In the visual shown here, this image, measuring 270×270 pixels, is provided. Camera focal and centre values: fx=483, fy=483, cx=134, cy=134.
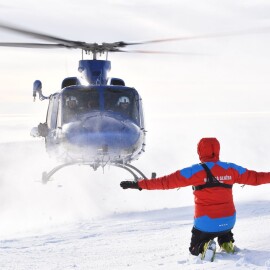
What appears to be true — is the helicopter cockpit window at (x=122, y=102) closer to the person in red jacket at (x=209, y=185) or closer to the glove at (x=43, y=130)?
the glove at (x=43, y=130)

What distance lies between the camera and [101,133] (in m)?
9.23

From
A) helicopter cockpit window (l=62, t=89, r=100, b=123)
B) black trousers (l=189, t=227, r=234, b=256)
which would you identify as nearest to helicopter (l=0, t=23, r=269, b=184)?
helicopter cockpit window (l=62, t=89, r=100, b=123)

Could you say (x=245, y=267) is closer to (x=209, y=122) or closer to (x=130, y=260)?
(x=130, y=260)

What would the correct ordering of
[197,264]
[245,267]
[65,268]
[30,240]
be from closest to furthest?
1. [245,267]
2. [197,264]
3. [65,268]
4. [30,240]

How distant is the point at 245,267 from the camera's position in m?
4.03

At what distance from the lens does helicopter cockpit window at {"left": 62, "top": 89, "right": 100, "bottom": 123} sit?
9875mm

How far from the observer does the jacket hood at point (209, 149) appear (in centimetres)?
466

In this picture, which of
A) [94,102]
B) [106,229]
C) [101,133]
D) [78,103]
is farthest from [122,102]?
[106,229]

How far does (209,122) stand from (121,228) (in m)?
54.3

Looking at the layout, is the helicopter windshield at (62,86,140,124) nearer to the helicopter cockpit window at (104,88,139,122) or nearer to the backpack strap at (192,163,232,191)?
the helicopter cockpit window at (104,88,139,122)

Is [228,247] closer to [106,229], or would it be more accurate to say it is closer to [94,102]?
[106,229]

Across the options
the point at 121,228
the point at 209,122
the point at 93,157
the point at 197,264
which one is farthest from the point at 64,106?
the point at 209,122

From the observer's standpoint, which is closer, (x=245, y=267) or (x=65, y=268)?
(x=245, y=267)

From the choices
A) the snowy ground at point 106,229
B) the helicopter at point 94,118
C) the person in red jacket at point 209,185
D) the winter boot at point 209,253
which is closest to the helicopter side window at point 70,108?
the helicopter at point 94,118
